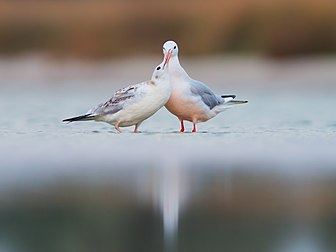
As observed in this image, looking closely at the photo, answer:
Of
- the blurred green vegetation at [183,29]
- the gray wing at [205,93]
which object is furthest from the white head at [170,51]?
the blurred green vegetation at [183,29]

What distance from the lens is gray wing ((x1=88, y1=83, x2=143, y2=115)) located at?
9.55m

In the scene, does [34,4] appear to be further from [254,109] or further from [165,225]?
[165,225]

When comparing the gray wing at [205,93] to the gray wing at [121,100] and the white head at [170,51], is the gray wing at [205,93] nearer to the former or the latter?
the white head at [170,51]

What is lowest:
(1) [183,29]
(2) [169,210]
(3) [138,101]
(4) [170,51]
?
(2) [169,210]

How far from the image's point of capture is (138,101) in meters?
9.49

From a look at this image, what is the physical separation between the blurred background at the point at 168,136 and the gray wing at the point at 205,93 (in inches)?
12.2

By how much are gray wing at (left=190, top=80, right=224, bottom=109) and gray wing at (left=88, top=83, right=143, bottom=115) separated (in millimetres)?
503

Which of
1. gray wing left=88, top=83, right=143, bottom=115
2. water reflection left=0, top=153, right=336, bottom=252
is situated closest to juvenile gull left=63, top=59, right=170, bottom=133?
gray wing left=88, top=83, right=143, bottom=115

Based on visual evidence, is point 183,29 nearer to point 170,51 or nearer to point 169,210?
point 170,51

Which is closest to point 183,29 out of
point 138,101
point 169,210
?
point 138,101

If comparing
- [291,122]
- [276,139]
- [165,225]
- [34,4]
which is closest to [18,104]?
[291,122]

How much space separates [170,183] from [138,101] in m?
2.24

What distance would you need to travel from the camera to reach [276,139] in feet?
31.6

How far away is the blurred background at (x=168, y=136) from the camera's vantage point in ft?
19.1
